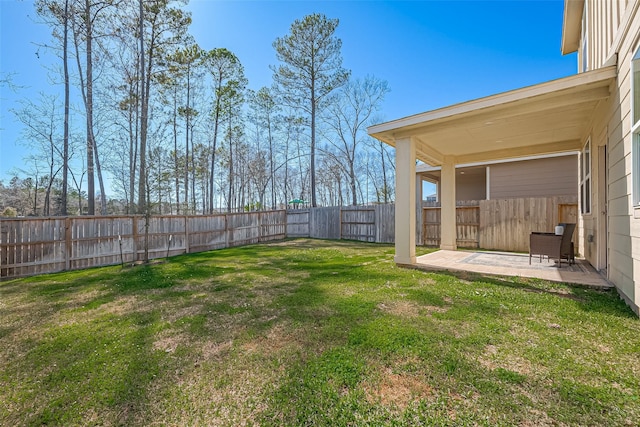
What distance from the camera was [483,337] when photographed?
2334 mm

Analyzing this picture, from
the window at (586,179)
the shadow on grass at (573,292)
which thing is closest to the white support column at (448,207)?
the window at (586,179)

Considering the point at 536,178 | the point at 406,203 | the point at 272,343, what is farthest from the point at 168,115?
the point at 536,178

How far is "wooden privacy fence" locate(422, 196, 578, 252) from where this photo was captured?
7.11m

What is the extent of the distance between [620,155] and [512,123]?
197 centimetres

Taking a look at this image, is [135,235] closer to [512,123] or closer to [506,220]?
[512,123]

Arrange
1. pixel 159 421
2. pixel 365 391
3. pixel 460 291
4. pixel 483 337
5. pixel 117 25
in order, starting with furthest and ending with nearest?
pixel 117 25
pixel 460 291
pixel 483 337
pixel 365 391
pixel 159 421

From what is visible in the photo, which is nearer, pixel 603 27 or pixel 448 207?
pixel 603 27

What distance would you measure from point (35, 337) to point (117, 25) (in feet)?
34.6

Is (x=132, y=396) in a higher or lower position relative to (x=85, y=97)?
lower

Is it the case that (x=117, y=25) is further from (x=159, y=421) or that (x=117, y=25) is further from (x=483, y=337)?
(x=483, y=337)

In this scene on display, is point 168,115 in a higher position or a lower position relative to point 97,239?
higher

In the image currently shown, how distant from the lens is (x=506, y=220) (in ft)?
25.6

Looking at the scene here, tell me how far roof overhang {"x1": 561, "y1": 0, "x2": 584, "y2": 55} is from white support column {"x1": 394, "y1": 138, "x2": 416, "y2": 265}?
4996mm

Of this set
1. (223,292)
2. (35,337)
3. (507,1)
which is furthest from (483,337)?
(507,1)
